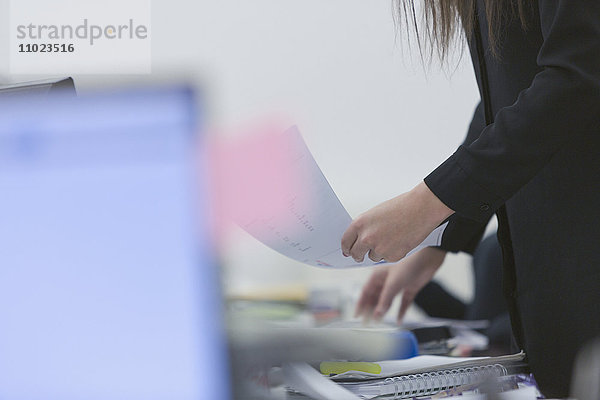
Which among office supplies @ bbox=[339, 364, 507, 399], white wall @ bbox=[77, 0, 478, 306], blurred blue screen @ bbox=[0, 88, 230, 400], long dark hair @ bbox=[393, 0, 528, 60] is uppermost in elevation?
white wall @ bbox=[77, 0, 478, 306]

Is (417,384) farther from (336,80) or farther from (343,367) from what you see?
(336,80)

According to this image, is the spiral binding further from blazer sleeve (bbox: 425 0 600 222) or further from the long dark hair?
the long dark hair

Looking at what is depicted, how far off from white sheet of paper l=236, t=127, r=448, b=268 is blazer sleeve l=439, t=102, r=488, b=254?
0.37 feet

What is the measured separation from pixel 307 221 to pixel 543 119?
243 millimetres

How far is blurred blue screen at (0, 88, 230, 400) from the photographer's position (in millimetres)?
349

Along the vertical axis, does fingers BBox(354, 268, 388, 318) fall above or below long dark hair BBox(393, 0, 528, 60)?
below

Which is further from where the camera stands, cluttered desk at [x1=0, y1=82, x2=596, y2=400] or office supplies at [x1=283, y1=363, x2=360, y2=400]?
office supplies at [x1=283, y1=363, x2=360, y2=400]

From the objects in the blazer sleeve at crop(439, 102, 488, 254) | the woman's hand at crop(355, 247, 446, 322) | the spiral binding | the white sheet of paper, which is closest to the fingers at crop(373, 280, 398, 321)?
the woman's hand at crop(355, 247, 446, 322)

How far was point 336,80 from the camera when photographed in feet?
7.64

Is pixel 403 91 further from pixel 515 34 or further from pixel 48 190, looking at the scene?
pixel 48 190

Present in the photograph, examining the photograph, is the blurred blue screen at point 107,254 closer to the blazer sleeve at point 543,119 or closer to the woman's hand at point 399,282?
the blazer sleeve at point 543,119

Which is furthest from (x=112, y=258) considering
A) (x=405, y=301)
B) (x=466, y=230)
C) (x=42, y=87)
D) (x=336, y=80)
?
(x=336, y=80)

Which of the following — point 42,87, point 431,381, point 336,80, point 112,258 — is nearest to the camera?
point 112,258

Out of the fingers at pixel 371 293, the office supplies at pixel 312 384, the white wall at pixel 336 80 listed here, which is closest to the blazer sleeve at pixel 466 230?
the fingers at pixel 371 293
